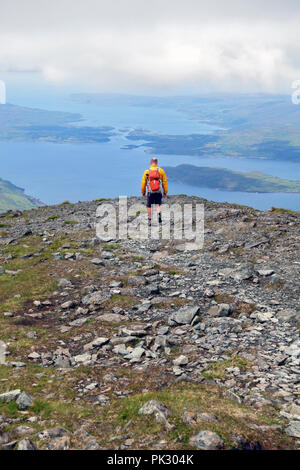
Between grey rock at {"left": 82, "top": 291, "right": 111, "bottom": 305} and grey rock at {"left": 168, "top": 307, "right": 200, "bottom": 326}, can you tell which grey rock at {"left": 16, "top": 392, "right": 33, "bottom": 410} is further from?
grey rock at {"left": 82, "top": 291, "right": 111, "bottom": 305}

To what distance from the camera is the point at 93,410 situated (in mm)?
8438

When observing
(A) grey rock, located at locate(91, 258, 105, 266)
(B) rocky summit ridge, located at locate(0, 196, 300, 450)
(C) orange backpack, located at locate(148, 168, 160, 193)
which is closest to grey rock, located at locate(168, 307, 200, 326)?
(B) rocky summit ridge, located at locate(0, 196, 300, 450)

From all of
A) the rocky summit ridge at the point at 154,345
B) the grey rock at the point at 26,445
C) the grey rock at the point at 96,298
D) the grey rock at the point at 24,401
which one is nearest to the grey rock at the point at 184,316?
the rocky summit ridge at the point at 154,345

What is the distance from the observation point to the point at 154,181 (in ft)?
77.7

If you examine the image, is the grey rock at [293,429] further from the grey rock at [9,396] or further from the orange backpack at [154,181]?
the orange backpack at [154,181]

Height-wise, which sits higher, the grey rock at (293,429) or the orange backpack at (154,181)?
the orange backpack at (154,181)

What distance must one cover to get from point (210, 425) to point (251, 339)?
483 centimetres

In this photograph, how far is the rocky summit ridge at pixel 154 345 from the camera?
7414 mm

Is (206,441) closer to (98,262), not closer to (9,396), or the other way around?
(9,396)

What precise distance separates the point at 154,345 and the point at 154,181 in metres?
13.8
